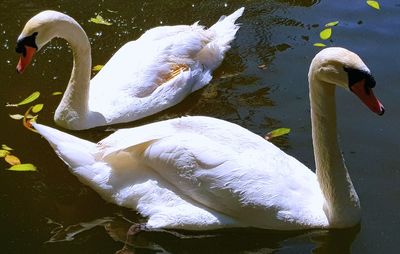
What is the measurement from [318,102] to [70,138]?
1988 mm

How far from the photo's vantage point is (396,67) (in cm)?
766

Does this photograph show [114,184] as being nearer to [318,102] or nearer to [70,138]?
[70,138]

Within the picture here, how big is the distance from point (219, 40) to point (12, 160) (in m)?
2.76

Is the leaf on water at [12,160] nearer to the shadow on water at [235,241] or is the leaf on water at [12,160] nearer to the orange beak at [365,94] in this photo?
the shadow on water at [235,241]

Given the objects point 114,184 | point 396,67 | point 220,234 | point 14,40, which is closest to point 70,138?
point 114,184

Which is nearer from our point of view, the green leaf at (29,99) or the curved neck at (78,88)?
the curved neck at (78,88)

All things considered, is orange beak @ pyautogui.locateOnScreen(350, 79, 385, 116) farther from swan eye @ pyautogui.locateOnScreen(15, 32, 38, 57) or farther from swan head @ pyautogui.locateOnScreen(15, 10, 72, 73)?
Result: swan eye @ pyautogui.locateOnScreen(15, 32, 38, 57)

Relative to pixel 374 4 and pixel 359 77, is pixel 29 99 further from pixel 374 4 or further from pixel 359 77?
pixel 374 4

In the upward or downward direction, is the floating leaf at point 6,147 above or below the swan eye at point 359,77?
below

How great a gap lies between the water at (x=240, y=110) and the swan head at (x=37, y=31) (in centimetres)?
76

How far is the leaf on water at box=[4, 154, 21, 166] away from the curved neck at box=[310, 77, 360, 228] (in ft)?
8.68

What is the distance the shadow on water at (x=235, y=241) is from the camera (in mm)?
5387

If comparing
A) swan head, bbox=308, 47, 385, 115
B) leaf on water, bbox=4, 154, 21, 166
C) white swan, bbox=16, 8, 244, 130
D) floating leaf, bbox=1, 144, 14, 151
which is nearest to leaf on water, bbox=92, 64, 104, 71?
white swan, bbox=16, 8, 244, 130

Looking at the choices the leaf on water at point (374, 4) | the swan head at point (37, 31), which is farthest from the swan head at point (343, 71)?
the leaf on water at point (374, 4)
